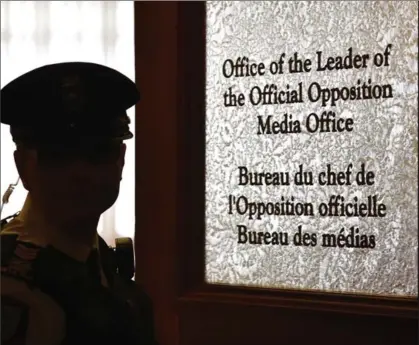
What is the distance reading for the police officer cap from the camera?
1.73 feet

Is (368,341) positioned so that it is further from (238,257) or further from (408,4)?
(408,4)

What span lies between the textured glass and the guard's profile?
0.87 feet

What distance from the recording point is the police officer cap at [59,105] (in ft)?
1.73

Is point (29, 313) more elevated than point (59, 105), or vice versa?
point (59, 105)

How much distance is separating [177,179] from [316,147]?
0.55ft

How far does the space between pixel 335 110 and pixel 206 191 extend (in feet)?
0.59

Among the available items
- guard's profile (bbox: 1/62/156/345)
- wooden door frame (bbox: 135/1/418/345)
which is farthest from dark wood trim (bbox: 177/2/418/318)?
guard's profile (bbox: 1/62/156/345)

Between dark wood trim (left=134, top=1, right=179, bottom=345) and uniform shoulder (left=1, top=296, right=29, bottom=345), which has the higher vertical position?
dark wood trim (left=134, top=1, right=179, bottom=345)

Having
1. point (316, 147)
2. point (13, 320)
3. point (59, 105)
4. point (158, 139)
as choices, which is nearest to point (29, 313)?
point (13, 320)

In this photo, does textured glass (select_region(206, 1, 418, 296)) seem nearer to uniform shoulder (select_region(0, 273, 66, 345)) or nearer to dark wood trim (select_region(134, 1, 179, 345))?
dark wood trim (select_region(134, 1, 179, 345))

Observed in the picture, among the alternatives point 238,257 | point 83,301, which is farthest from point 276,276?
point 83,301

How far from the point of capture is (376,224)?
2.47 ft

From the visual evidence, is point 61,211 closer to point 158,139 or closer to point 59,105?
point 59,105

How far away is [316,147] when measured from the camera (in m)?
0.77
